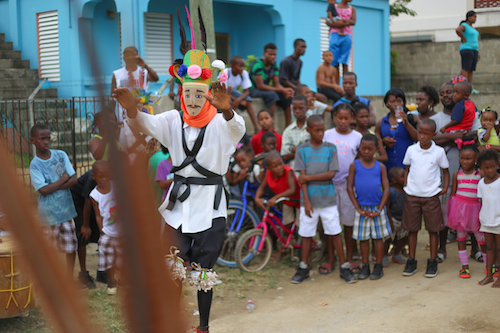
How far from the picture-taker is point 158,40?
1177cm

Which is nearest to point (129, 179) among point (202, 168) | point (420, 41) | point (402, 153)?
point (202, 168)

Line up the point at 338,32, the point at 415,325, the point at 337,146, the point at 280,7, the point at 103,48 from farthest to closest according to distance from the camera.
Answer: the point at 280,7 < the point at 338,32 < the point at 337,146 < the point at 415,325 < the point at 103,48

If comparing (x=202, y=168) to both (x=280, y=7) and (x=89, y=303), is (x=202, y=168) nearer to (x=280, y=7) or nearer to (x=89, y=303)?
(x=89, y=303)

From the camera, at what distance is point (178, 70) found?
395 centimetres

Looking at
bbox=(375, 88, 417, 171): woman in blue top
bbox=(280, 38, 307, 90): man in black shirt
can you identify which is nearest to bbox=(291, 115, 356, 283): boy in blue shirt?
bbox=(375, 88, 417, 171): woman in blue top

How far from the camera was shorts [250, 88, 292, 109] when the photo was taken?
806cm

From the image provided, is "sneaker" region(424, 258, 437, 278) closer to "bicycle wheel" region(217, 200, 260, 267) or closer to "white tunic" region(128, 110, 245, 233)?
→ "bicycle wheel" region(217, 200, 260, 267)

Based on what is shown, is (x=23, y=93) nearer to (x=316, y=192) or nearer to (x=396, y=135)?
(x=316, y=192)

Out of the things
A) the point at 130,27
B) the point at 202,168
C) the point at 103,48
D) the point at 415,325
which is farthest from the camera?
the point at 415,325

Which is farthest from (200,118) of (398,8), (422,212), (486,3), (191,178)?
(398,8)

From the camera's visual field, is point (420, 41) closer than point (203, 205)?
No

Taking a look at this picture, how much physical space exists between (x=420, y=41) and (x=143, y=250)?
16631mm

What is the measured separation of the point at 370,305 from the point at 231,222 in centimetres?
175

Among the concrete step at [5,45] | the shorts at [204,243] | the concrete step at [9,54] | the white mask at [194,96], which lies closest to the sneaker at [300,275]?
the shorts at [204,243]
